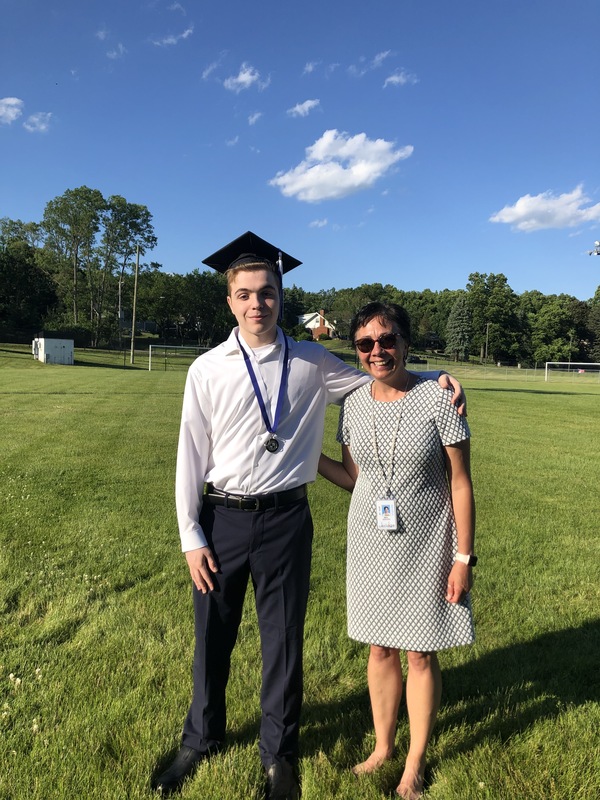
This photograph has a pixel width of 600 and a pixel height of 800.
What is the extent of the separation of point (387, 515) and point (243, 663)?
1.67m

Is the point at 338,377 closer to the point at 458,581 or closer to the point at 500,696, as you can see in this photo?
the point at 458,581

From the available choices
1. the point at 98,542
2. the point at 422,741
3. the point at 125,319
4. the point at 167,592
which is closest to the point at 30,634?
the point at 167,592

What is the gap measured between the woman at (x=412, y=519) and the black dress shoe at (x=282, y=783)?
45 centimetres

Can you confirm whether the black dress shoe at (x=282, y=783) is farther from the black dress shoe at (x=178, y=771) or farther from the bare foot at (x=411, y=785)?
the bare foot at (x=411, y=785)

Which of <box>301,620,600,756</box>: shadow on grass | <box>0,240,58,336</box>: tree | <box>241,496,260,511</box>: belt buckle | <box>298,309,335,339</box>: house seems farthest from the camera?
<box>298,309,335,339</box>: house

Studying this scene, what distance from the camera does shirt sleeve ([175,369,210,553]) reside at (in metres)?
2.32

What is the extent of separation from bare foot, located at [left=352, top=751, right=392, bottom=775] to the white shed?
138 ft

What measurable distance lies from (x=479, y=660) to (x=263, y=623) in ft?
5.84

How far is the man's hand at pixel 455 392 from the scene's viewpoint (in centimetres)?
223

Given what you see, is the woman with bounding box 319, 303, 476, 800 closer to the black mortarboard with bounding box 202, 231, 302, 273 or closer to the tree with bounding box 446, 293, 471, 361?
the black mortarboard with bounding box 202, 231, 302, 273

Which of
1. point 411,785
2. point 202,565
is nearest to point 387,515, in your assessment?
point 202,565

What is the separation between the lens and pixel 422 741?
90.9 inches

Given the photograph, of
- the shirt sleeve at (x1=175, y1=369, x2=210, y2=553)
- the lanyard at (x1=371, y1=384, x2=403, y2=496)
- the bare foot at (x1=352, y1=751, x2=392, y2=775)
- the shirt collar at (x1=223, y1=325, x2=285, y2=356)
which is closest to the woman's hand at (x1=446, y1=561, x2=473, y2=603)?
the lanyard at (x1=371, y1=384, x2=403, y2=496)

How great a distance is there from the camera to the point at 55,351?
133ft
